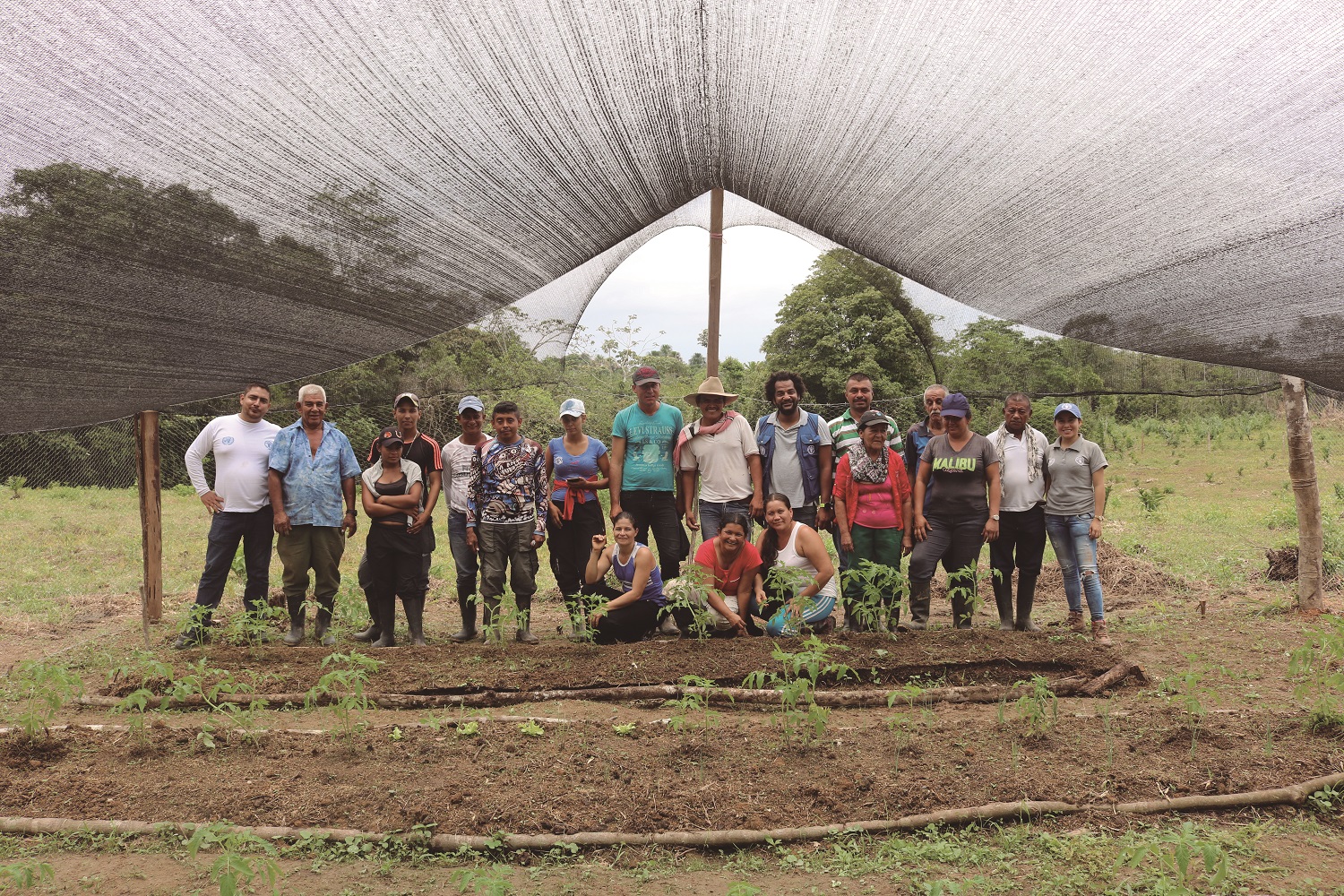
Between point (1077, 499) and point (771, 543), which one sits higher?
point (1077, 499)

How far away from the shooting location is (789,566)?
15.4 feet

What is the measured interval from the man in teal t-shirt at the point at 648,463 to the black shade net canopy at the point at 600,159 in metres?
1.38

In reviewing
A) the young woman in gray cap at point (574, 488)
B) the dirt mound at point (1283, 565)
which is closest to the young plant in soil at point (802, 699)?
the young woman in gray cap at point (574, 488)

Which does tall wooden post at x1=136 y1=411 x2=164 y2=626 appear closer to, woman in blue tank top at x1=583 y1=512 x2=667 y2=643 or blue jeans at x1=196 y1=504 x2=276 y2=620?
blue jeans at x1=196 y1=504 x2=276 y2=620

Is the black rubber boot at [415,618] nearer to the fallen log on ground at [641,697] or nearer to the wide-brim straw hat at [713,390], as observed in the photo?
the fallen log on ground at [641,697]

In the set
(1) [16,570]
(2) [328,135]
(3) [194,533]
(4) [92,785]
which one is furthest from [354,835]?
(3) [194,533]

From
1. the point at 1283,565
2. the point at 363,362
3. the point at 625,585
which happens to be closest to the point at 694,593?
the point at 625,585

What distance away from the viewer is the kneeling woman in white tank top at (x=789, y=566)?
4.84m

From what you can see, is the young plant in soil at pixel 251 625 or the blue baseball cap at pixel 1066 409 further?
the blue baseball cap at pixel 1066 409

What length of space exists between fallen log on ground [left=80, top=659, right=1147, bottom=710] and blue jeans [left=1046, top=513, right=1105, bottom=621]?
3.32ft

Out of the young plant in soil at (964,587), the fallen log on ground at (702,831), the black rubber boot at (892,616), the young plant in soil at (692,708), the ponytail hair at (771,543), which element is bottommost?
the fallen log on ground at (702,831)

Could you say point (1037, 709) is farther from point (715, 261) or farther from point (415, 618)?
point (415, 618)

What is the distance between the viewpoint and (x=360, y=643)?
5270mm

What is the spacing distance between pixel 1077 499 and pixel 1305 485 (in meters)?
1.59
